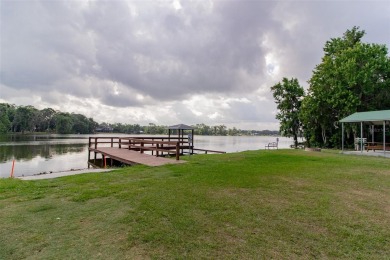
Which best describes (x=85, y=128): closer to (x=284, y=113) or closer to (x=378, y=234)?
(x=284, y=113)

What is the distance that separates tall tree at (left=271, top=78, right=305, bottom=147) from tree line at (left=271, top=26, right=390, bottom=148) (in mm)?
122

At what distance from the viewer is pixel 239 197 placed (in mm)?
5008

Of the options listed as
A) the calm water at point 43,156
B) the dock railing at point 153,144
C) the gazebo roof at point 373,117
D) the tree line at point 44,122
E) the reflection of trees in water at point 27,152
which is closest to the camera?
the dock railing at point 153,144

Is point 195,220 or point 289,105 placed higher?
point 289,105

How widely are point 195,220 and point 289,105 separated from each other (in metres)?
28.9

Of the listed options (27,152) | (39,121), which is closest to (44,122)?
(39,121)

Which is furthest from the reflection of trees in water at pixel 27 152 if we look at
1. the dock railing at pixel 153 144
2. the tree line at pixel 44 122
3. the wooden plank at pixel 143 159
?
the tree line at pixel 44 122

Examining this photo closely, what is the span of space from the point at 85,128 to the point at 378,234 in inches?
4373

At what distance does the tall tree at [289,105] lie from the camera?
2955 cm

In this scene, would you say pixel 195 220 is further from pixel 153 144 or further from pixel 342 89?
pixel 342 89

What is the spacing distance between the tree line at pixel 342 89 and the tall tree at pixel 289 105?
122mm

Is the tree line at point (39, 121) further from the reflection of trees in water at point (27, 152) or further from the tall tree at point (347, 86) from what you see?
the tall tree at point (347, 86)

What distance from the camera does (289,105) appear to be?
97.8 feet

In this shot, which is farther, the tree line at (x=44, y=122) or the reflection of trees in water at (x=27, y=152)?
the tree line at (x=44, y=122)
